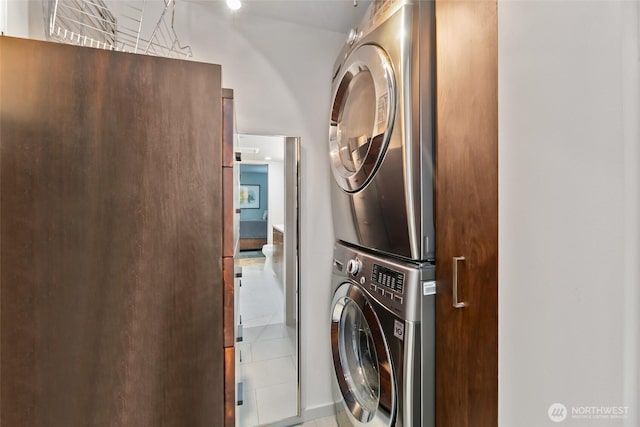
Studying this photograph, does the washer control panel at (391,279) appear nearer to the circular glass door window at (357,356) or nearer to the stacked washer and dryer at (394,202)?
the stacked washer and dryer at (394,202)

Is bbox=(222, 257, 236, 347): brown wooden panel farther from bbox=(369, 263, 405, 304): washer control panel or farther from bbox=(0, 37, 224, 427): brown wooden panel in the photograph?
bbox=(369, 263, 405, 304): washer control panel

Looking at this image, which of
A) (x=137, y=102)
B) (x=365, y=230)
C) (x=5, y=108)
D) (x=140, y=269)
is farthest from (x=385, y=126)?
(x=5, y=108)

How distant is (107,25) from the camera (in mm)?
1248

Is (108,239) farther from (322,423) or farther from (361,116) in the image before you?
(322,423)

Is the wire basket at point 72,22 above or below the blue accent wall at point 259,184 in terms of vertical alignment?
above

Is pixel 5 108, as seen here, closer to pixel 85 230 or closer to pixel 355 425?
pixel 85 230

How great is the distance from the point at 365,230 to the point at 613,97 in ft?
2.97

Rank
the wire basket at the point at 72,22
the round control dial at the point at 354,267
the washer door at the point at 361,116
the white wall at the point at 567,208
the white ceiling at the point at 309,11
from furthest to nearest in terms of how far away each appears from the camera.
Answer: the white ceiling at the point at 309,11, the round control dial at the point at 354,267, the washer door at the point at 361,116, the wire basket at the point at 72,22, the white wall at the point at 567,208

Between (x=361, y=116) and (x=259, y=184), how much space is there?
0.86m

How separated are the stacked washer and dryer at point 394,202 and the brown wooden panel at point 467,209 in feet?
0.15

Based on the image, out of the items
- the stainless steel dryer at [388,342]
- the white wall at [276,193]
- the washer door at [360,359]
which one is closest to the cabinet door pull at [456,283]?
the stainless steel dryer at [388,342]

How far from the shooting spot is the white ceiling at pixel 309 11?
1.55m

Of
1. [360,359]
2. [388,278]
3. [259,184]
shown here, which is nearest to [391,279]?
[388,278]

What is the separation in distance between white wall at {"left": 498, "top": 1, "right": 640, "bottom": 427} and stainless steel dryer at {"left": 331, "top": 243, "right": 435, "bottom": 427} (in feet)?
0.89
